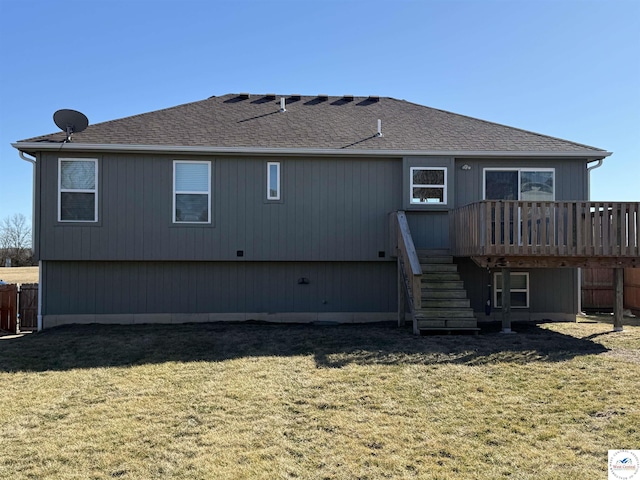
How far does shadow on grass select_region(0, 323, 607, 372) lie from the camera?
21.1 feet

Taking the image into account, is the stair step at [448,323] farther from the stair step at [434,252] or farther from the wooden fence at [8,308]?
the wooden fence at [8,308]

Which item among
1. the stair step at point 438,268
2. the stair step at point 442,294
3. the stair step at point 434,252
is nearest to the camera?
the stair step at point 442,294

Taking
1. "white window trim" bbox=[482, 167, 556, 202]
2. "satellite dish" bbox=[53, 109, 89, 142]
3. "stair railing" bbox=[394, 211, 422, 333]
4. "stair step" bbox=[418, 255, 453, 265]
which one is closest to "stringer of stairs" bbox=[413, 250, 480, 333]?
"stair step" bbox=[418, 255, 453, 265]

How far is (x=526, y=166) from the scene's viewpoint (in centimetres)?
1020

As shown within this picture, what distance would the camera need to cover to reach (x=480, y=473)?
10.5 feet

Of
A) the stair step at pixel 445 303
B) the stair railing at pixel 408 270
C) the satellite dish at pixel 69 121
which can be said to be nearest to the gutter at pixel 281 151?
the satellite dish at pixel 69 121

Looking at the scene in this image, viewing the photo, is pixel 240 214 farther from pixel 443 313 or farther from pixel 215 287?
pixel 443 313

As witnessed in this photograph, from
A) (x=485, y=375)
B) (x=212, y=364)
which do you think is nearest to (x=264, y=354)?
(x=212, y=364)

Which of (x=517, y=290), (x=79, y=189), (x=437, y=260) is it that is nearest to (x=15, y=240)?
(x=79, y=189)

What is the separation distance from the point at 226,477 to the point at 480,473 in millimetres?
1807

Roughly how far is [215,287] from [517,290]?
6.98 meters

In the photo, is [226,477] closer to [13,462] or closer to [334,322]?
[13,462]

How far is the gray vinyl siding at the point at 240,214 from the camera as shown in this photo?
31.7 ft

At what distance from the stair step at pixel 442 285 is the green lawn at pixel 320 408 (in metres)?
1.10
